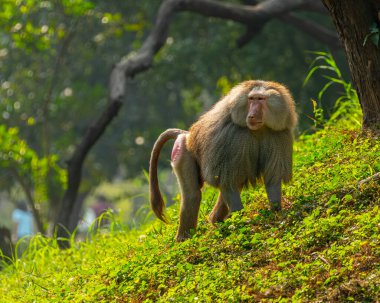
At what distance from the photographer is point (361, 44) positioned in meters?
6.73

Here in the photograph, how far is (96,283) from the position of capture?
615cm

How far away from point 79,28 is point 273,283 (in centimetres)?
1716

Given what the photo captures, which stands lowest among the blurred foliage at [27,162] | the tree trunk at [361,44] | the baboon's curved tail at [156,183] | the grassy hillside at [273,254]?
the blurred foliage at [27,162]

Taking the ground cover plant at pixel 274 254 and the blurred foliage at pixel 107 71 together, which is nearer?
the ground cover plant at pixel 274 254

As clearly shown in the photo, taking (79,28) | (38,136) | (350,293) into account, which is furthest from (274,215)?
(38,136)

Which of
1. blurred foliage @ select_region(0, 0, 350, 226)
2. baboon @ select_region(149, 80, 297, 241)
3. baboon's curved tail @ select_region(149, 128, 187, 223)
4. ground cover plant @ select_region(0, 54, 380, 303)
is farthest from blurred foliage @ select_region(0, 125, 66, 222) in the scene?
baboon @ select_region(149, 80, 297, 241)

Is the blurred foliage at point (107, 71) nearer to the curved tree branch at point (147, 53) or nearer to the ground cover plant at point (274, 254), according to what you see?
the curved tree branch at point (147, 53)

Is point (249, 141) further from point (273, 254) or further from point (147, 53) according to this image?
point (147, 53)

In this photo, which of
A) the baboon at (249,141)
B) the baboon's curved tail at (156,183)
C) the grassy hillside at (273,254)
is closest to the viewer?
the grassy hillside at (273,254)

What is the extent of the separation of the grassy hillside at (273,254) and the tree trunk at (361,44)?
35 cm

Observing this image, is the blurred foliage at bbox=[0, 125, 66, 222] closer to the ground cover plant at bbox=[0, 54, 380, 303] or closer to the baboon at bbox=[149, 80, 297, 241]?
the ground cover plant at bbox=[0, 54, 380, 303]

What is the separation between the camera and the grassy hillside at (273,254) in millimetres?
4781

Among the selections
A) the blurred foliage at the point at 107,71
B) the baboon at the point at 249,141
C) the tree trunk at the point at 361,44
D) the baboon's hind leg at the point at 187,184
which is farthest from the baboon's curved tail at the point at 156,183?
the blurred foliage at the point at 107,71

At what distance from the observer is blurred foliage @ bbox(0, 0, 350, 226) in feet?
51.9
